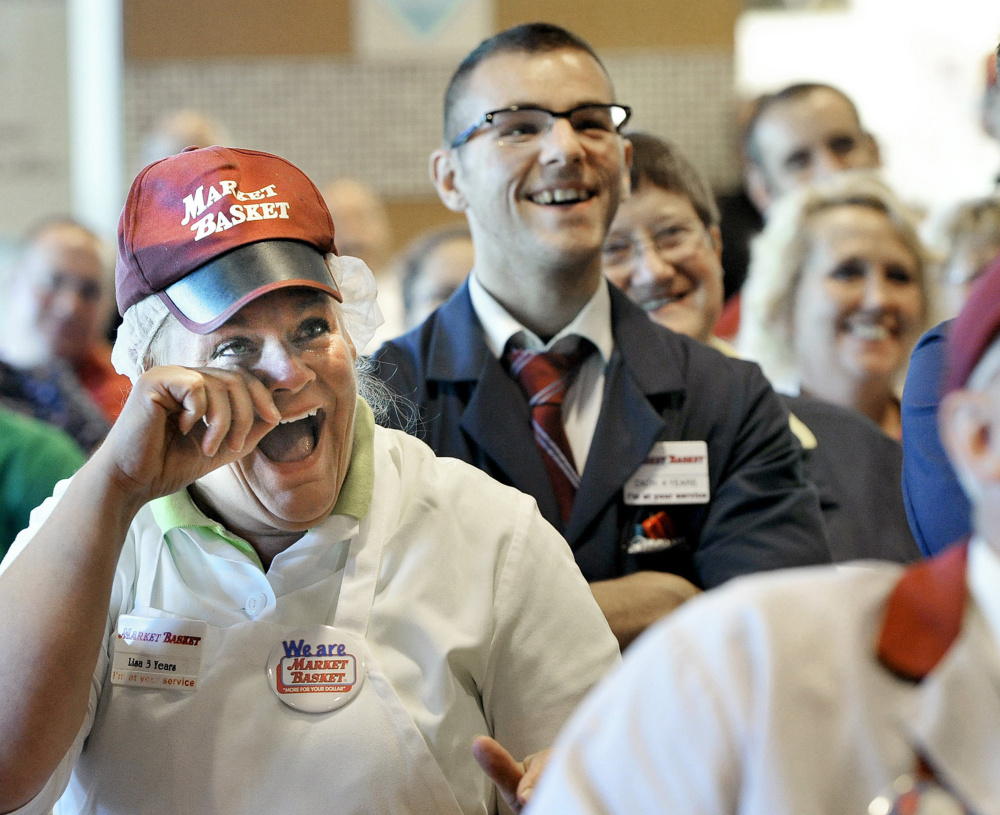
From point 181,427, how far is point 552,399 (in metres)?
0.96

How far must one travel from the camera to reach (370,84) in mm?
6180

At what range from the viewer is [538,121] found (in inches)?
101

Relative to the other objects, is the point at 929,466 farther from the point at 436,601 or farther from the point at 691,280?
the point at 691,280

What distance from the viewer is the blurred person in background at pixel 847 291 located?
338cm

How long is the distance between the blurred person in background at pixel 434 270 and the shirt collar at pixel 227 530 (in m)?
2.13

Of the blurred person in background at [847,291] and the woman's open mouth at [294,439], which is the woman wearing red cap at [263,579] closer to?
the woman's open mouth at [294,439]

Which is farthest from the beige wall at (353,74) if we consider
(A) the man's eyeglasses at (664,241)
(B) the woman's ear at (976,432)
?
(B) the woman's ear at (976,432)

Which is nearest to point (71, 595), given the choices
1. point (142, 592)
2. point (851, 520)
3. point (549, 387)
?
point (142, 592)

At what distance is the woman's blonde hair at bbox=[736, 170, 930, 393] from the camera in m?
3.42

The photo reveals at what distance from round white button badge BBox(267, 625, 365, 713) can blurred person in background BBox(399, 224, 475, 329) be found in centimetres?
231

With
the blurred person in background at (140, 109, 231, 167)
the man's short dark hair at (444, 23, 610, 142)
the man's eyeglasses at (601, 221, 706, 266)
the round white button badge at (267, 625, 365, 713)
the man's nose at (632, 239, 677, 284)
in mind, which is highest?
the blurred person in background at (140, 109, 231, 167)

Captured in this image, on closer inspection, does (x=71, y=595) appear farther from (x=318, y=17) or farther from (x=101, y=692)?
(x=318, y=17)

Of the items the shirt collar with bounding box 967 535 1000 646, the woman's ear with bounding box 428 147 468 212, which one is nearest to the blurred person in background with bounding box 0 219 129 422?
the woman's ear with bounding box 428 147 468 212

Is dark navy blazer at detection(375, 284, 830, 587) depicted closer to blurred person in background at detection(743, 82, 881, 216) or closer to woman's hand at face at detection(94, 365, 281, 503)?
woman's hand at face at detection(94, 365, 281, 503)
